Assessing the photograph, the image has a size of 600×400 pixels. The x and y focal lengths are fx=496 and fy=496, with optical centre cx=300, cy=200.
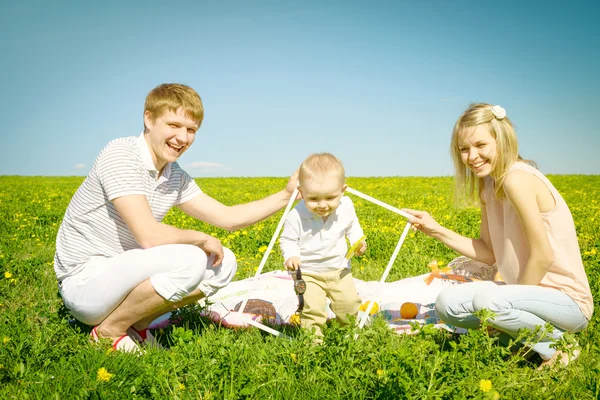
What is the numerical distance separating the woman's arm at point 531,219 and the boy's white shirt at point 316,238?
3.76ft

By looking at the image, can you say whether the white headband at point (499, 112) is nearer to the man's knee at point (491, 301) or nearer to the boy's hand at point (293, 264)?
the man's knee at point (491, 301)

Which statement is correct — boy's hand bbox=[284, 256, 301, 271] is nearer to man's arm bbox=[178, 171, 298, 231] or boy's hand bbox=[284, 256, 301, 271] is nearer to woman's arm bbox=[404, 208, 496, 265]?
man's arm bbox=[178, 171, 298, 231]

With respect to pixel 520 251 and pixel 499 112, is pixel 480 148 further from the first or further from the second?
pixel 520 251

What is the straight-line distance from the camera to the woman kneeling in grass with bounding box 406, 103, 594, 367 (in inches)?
124

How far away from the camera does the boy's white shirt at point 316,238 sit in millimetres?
3717

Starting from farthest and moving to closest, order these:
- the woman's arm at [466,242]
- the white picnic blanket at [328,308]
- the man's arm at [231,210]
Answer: the white picnic blanket at [328,308] → the man's arm at [231,210] → the woman's arm at [466,242]

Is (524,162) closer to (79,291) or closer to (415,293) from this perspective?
(415,293)

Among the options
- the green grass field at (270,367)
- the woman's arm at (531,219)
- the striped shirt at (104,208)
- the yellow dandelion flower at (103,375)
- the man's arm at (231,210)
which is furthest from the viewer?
the man's arm at (231,210)

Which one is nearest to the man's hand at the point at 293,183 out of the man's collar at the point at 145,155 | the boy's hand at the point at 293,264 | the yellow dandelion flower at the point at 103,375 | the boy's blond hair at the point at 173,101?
the boy's hand at the point at 293,264

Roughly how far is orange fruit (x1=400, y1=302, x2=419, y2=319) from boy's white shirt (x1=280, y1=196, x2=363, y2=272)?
873 mm

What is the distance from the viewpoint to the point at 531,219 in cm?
311

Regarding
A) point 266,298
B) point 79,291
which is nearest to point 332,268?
point 266,298

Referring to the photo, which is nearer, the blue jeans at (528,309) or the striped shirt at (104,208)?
the blue jeans at (528,309)

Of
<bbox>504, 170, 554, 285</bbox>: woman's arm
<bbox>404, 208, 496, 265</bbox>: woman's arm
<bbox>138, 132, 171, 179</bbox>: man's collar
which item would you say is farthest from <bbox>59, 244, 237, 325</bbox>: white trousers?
<bbox>504, 170, 554, 285</bbox>: woman's arm
